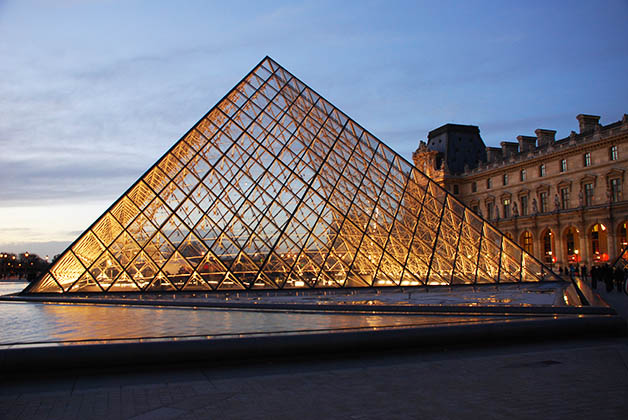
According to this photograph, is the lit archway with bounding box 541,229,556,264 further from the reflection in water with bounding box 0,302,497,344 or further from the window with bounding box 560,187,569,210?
the reflection in water with bounding box 0,302,497,344

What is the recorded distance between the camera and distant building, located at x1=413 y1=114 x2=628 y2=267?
4312 centimetres

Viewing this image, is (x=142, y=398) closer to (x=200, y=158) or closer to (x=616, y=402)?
(x=616, y=402)

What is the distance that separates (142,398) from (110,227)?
45.6ft

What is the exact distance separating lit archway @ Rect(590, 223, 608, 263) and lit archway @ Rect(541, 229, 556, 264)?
4165 millimetres

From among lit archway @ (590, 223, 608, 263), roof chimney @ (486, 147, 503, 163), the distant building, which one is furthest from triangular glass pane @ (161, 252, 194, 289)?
roof chimney @ (486, 147, 503, 163)

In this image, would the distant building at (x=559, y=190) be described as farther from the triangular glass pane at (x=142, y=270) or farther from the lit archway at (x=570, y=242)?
the triangular glass pane at (x=142, y=270)

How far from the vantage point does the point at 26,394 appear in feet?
16.6

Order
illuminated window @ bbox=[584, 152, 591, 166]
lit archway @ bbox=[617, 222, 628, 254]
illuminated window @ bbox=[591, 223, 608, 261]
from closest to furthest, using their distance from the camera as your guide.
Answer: lit archway @ bbox=[617, 222, 628, 254] < illuminated window @ bbox=[591, 223, 608, 261] < illuminated window @ bbox=[584, 152, 591, 166]

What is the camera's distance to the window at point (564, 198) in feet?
161

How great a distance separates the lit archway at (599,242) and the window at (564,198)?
3.64 m

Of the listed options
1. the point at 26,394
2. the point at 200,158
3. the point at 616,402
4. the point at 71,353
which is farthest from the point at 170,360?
the point at 200,158

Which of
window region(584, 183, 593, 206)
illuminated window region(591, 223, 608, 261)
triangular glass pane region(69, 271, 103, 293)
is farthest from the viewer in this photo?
window region(584, 183, 593, 206)

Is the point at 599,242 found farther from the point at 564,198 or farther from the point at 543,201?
the point at 543,201

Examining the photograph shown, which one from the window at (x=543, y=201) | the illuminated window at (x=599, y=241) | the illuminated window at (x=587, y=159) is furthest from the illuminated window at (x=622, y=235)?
the window at (x=543, y=201)
